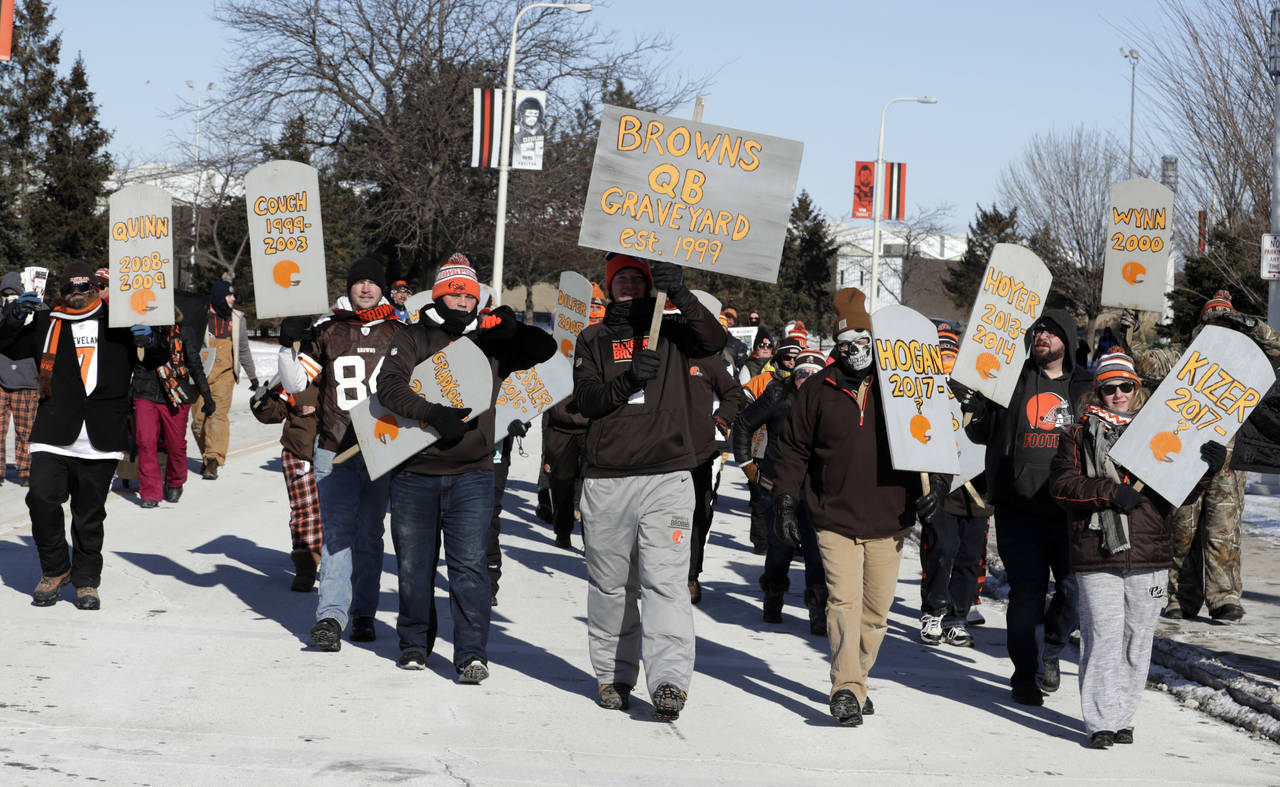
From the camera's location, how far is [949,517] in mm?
8898

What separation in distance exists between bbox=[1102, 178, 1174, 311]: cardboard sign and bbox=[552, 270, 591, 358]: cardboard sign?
362 centimetres

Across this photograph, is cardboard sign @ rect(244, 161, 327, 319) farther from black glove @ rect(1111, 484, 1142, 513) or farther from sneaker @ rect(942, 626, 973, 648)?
black glove @ rect(1111, 484, 1142, 513)

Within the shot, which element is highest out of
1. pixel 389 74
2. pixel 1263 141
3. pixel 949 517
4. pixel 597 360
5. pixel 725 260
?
pixel 389 74

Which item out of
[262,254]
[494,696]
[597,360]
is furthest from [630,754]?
[262,254]

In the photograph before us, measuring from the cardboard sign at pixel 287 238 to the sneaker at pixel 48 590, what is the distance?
76.5 inches

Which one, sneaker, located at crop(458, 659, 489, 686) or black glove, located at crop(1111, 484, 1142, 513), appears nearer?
black glove, located at crop(1111, 484, 1142, 513)

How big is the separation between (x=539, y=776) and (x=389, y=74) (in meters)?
34.2

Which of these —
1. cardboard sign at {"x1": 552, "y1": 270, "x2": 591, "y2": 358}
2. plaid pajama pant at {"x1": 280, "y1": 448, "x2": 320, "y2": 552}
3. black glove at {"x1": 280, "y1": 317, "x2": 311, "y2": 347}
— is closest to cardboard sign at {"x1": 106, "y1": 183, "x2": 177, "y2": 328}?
black glove at {"x1": 280, "y1": 317, "x2": 311, "y2": 347}

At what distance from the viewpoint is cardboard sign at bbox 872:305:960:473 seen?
6641 mm

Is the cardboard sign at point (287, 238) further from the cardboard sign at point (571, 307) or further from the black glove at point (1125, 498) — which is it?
the black glove at point (1125, 498)

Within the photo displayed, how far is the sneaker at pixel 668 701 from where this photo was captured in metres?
6.43

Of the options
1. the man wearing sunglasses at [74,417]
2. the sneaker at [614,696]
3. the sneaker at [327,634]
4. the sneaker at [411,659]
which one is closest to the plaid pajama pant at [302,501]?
the man wearing sunglasses at [74,417]

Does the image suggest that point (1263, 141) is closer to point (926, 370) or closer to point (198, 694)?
point (926, 370)

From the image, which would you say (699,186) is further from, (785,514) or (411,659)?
(411,659)
